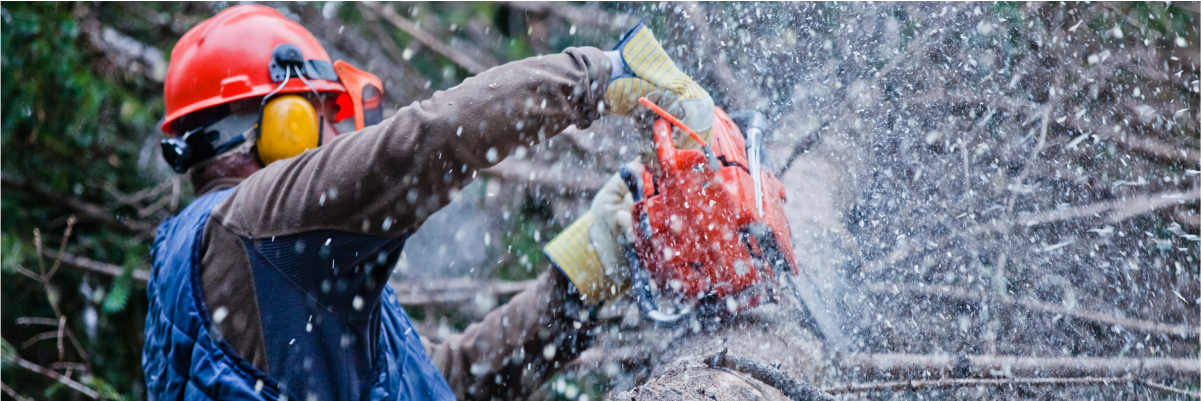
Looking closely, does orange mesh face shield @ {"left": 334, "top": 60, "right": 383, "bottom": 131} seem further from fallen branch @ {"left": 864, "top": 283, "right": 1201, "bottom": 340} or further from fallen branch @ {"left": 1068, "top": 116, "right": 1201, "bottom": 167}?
fallen branch @ {"left": 1068, "top": 116, "right": 1201, "bottom": 167}

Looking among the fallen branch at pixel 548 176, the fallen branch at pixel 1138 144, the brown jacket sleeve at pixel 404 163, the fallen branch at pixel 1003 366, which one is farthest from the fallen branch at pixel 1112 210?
the brown jacket sleeve at pixel 404 163

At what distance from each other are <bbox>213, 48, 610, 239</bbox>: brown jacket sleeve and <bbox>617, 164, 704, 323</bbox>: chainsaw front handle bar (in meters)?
0.34

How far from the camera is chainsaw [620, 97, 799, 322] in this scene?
5.79ft

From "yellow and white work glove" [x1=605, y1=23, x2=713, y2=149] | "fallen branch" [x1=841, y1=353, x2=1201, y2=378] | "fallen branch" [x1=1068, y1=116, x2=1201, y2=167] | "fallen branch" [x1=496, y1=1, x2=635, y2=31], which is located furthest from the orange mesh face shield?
"fallen branch" [x1=1068, y1=116, x2=1201, y2=167]

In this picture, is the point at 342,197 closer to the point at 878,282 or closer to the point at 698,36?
the point at 878,282

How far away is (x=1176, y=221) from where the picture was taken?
2.57m

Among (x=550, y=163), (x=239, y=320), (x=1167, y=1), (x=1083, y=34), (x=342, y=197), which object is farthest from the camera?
(x=550, y=163)

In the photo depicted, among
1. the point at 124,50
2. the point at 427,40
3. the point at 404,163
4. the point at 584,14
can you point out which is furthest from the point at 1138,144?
A: the point at 124,50

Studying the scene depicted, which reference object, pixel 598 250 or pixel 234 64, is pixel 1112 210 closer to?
pixel 598 250

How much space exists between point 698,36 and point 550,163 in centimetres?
120

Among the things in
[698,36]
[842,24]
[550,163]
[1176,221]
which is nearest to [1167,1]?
[1176,221]

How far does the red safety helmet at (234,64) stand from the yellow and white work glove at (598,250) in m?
0.87

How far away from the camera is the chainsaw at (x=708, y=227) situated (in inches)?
69.5

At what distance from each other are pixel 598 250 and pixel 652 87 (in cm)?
58
